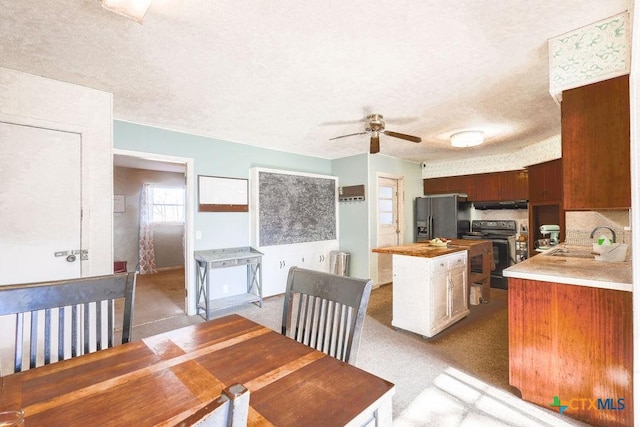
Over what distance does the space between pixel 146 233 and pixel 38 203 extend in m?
4.60

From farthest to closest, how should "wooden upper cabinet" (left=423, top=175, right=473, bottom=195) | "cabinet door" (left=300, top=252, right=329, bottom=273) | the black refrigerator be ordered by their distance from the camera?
"wooden upper cabinet" (left=423, top=175, right=473, bottom=195)
the black refrigerator
"cabinet door" (left=300, top=252, right=329, bottom=273)

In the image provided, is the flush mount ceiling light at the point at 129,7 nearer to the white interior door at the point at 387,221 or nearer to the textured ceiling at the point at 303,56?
the textured ceiling at the point at 303,56

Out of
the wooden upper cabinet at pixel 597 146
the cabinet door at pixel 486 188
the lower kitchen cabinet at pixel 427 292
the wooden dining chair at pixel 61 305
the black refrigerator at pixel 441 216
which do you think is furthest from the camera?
the black refrigerator at pixel 441 216

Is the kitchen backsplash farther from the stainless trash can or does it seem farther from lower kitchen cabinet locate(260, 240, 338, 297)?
lower kitchen cabinet locate(260, 240, 338, 297)

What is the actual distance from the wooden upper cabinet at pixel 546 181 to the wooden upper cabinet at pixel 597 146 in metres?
2.71

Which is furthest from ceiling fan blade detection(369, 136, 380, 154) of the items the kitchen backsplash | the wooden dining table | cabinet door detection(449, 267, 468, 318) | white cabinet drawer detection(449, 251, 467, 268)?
the wooden dining table

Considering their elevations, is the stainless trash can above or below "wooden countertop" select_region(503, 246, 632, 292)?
below

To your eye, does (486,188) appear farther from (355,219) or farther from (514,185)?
(355,219)

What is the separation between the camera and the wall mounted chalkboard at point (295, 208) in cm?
451

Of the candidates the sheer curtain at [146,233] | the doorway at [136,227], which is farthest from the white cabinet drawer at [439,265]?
the sheer curtain at [146,233]

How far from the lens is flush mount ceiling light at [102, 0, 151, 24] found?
148 cm

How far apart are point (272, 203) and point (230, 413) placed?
13.9ft

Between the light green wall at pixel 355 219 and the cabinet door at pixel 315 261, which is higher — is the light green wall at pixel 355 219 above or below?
above

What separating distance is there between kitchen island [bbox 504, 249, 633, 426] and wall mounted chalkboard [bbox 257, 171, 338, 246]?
3268 millimetres
